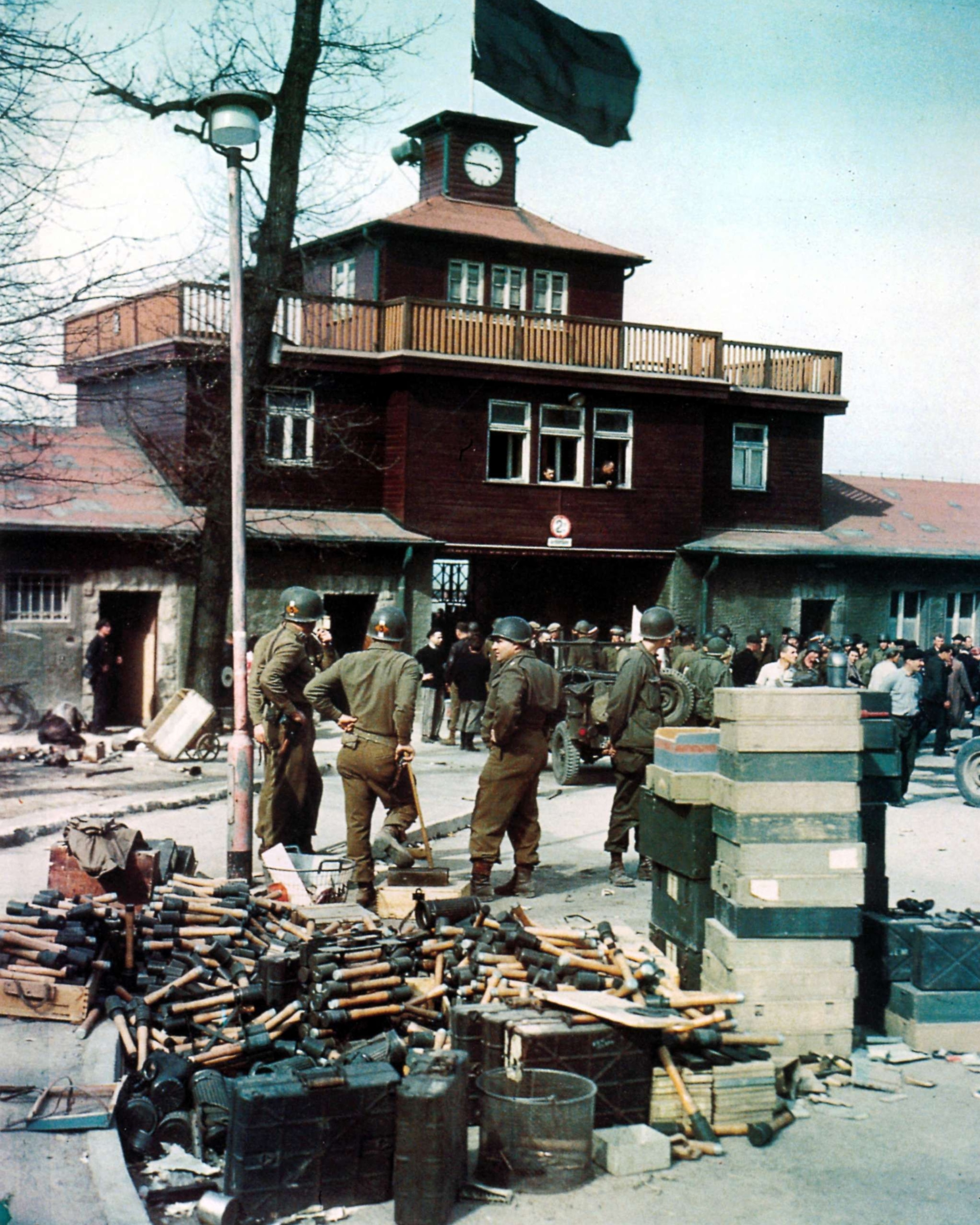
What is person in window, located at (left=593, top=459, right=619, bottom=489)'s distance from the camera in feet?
94.5

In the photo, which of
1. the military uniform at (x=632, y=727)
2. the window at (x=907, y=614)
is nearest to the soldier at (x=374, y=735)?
the military uniform at (x=632, y=727)

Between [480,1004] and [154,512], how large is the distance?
18530mm

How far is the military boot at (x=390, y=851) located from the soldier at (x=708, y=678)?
181 inches

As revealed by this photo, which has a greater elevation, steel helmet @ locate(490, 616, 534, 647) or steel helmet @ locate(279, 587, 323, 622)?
steel helmet @ locate(279, 587, 323, 622)

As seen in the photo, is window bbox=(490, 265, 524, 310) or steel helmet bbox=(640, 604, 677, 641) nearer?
steel helmet bbox=(640, 604, 677, 641)

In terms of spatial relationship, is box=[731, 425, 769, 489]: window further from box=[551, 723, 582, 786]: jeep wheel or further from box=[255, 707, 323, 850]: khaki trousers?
box=[255, 707, 323, 850]: khaki trousers

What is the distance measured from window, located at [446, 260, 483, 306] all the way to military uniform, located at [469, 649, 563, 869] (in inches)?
799

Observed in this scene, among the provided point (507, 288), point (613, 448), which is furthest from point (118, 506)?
point (613, 448)

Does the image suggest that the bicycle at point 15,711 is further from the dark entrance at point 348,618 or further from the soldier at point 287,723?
the soldier at point 287,723

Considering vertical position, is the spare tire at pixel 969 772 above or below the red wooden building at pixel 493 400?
below

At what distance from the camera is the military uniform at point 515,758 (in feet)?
33.7

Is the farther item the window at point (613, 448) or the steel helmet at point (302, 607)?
the window at point (613, 448)

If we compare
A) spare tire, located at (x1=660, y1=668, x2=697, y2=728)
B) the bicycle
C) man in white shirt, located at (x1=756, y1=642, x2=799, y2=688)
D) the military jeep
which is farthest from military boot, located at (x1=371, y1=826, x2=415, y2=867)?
the bicycle

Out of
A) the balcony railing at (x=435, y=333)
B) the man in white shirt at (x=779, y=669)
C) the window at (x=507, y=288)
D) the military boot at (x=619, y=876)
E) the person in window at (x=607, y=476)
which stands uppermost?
the window at (x=507, y=288)
